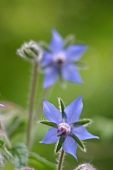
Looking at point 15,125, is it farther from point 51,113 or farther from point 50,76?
point 51,113

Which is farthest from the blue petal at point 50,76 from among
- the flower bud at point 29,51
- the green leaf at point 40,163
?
the green leaf at point 40,163

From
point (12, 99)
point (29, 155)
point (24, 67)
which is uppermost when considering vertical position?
point (24, 67)

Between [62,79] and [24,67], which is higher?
[24,67]

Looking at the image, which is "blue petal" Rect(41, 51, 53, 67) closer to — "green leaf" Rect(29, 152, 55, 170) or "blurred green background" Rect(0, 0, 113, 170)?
"green leaf" Rect(29, 152, 55, 170)

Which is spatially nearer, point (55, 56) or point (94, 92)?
point (55, 56)

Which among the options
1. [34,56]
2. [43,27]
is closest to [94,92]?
[43,27]

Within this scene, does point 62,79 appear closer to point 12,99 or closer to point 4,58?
point 12,99

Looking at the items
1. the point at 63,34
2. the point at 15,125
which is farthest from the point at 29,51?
the point at 63,34
